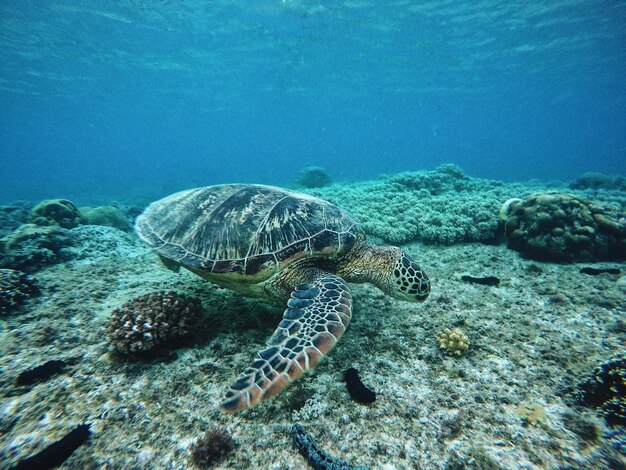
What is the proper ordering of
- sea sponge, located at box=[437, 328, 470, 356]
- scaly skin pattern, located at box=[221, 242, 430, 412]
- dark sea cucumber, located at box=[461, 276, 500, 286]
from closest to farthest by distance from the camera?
scaly skin pattern, located at box=[221, 242, 430, 412] → sea sponge, located at box=[437, 328, 470, 356] → dark sea cucumber, located at box=[461, 276, 500, 286]

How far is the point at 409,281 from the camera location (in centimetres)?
328

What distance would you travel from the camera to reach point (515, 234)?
539cm

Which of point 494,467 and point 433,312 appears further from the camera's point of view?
point 433,312

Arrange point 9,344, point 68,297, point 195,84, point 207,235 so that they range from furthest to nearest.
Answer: point 195,84, point 68,297, point 207,235, point 9,344

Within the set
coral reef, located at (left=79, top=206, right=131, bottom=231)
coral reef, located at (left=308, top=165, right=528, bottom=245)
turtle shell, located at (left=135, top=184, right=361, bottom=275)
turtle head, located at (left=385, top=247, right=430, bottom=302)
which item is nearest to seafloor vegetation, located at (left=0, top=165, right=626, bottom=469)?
turtle head, located at (left=385, top=247, right=430, bottom=302)

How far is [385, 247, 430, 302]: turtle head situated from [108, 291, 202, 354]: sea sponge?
257 centimetres

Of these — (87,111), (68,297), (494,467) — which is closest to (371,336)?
(494,467)

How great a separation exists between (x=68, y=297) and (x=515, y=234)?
27.0 ft

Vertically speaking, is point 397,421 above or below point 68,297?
below

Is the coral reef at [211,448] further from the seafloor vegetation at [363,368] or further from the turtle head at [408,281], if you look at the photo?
the turtle head at [408,281]

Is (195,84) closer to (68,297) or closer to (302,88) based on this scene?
(302,88)

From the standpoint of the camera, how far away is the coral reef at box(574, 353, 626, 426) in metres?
2.15

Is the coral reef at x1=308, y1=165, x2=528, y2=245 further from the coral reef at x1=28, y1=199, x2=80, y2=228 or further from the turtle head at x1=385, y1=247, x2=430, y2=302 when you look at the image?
the coral reef at x1=28, y1=199, x2=80, y2=228

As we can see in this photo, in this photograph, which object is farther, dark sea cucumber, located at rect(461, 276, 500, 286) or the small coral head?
dark sea cucumber, located at rect(461, 276, 500, 286)
